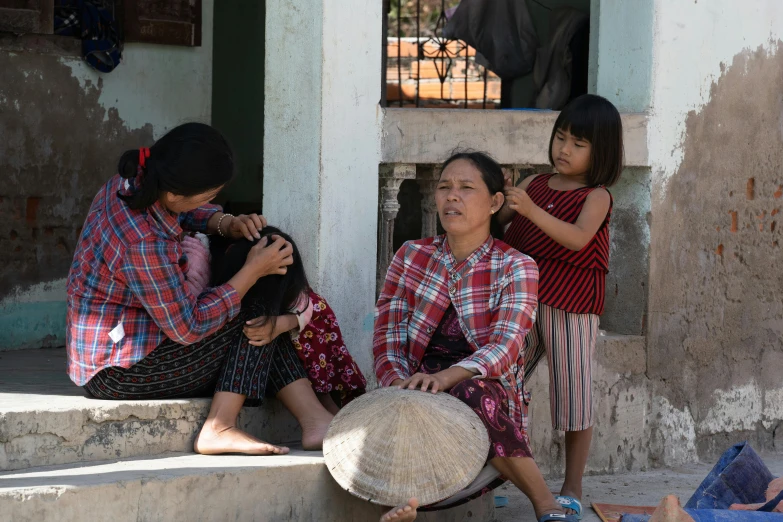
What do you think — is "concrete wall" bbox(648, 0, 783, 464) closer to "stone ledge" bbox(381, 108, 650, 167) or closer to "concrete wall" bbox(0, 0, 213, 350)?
"stone ledge" bbox(381, 108, 650, 167)

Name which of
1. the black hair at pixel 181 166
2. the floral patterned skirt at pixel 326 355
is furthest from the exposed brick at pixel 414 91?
the black hair at pixel 181 166

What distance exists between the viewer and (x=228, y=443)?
366 centimetres

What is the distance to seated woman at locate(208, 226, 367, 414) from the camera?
3773 millimetres

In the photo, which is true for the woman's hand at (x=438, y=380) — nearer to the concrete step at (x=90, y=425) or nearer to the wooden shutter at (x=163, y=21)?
the concrete step at (x=90, y=425)

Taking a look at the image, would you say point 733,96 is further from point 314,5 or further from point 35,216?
point 35,216

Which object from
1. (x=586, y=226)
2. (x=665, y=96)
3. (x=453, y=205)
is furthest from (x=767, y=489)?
(x=665, y=96)

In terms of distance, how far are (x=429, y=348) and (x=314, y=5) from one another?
1353 millimetres

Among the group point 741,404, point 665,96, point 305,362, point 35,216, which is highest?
point 665,96

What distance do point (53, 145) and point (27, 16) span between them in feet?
1.96

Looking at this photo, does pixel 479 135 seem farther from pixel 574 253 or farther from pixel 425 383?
pixel 425 383

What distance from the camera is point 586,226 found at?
3.89 m

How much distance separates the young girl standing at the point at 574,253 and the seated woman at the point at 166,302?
2.93 feet

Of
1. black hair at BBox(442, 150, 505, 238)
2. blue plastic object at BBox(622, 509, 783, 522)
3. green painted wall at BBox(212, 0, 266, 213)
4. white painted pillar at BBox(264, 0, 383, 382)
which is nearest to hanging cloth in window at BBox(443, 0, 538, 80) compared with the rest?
green painted wall at BBox(212, 0, 266, 213)

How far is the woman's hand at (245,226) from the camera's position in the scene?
152 inches
